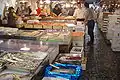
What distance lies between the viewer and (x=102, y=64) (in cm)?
814

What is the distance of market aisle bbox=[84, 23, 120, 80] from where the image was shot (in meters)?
6.98

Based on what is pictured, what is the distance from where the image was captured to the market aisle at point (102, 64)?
6.98 metres

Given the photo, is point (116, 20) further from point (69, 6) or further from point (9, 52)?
point (9, 52)

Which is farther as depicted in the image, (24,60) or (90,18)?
(90,18)

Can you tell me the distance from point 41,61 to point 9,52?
896 mm

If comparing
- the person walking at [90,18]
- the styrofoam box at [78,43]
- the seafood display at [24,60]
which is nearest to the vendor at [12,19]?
the styrofoam box at [78,43]

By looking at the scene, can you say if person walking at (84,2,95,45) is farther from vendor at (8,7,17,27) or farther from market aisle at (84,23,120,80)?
vendor at (8,7,17,27)

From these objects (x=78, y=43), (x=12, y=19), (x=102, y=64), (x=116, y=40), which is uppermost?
(x=12, y=19)

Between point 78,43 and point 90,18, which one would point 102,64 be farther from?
point 90,18

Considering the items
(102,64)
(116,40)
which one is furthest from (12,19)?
(116,40)

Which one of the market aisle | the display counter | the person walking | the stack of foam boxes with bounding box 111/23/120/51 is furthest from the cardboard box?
the person walking

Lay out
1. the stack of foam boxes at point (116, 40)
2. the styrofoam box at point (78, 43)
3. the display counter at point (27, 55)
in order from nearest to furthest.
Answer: the display counter at point (27, 55), the styrofoam box at point (78, 43), the stack of foam boxes at point (116, 40)

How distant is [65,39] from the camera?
639cm

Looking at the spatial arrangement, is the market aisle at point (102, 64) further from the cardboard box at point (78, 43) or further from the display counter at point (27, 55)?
the display counter at point (27, 55)
